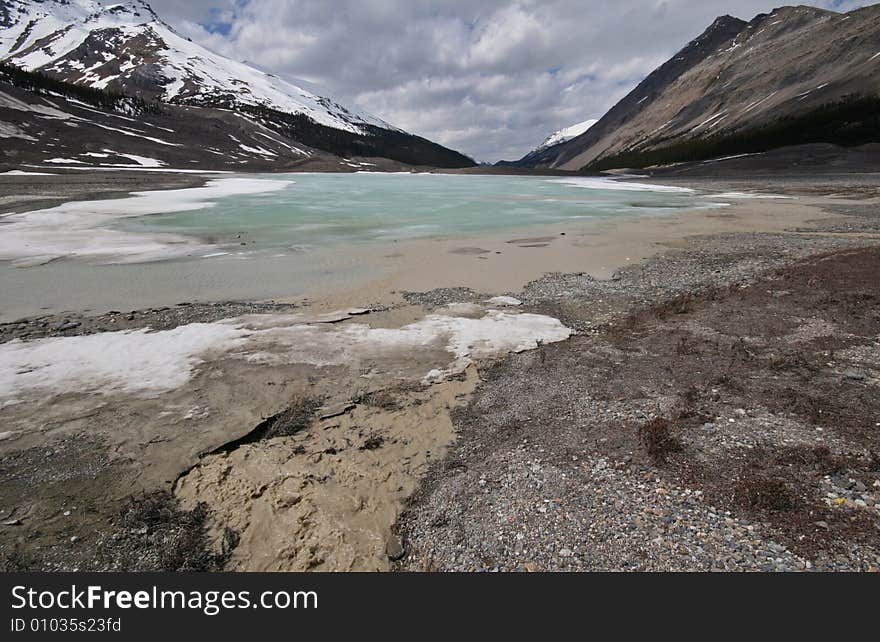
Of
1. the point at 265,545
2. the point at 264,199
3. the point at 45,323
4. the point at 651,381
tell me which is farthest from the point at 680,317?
the point at 264,199

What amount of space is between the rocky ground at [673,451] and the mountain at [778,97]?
89202mm

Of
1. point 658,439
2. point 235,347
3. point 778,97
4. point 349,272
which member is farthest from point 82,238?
point 778,97

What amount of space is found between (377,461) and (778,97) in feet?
477

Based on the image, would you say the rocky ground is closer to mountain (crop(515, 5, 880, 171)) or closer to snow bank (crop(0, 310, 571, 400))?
snow bank (crop(0, 310, 571, 400))

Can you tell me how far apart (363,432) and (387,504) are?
5.44ft

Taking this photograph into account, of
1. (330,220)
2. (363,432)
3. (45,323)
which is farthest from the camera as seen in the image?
(330,220)

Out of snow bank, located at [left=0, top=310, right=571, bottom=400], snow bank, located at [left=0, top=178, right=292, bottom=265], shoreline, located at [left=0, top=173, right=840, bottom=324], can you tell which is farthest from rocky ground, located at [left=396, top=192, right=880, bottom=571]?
→ snow bank, located at [left=0, top=178, right=292, bottom=265]

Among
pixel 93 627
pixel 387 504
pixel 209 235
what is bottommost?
pixel 387 504

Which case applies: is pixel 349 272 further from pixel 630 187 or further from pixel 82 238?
pixel 630 187

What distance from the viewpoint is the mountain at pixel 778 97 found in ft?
262

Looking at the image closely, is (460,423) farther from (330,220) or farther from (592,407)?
(330,220)

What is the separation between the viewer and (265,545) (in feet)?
15.7

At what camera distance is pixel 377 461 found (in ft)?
20.4

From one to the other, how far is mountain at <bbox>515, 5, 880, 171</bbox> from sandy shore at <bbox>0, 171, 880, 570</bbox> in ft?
305
